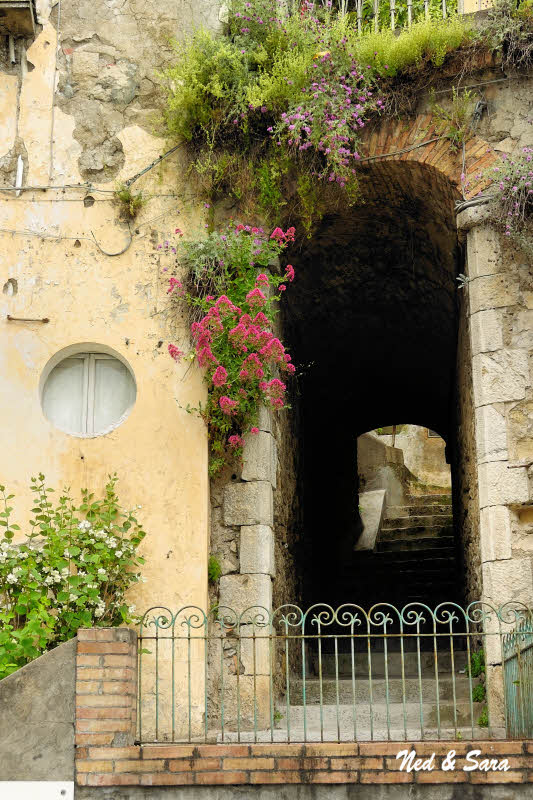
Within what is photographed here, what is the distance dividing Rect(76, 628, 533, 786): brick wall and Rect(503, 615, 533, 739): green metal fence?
0.40 metres

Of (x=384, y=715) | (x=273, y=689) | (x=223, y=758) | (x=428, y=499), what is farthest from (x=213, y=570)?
(x=428, y=499)

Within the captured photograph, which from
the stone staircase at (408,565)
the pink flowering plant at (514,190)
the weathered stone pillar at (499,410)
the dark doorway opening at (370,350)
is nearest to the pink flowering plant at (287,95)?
the dark doorway opening at (370,350)

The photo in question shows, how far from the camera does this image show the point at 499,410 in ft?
22.7

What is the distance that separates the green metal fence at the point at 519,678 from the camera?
5469 mm

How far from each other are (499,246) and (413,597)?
621 cm

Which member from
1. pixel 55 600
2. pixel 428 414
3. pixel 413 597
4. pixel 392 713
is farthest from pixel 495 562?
pixel 428 414

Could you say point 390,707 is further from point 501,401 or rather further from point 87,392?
point 87,392

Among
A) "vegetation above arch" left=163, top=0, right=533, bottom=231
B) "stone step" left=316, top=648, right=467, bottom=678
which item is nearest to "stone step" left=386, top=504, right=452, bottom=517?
"stone step" left=316, top=648, right=467, bottom=678

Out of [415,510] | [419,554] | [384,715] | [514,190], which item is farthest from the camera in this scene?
[415,510]

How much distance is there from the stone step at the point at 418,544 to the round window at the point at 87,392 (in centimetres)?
744

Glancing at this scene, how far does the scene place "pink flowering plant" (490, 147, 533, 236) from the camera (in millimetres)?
7012

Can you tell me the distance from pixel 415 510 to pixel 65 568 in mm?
10385

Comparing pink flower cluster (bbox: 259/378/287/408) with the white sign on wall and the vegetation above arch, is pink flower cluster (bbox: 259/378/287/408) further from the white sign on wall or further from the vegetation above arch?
the white sign on wall

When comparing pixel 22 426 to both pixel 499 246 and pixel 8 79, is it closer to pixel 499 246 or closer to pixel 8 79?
pixel 8 79
